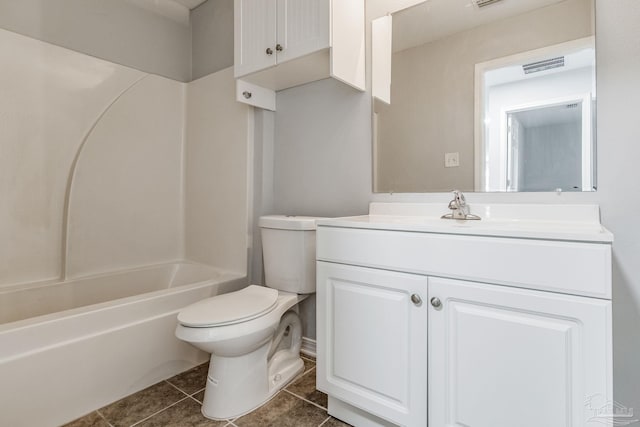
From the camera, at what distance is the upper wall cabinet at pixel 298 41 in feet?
4.99

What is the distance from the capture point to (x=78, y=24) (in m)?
2.11

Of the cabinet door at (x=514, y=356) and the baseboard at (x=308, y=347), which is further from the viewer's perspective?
the baseboard at (x=308, y=347)

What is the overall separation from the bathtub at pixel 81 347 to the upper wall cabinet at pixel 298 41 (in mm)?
1315

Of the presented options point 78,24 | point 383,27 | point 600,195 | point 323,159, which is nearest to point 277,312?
point 323,159

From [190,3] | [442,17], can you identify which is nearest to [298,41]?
[442,17]

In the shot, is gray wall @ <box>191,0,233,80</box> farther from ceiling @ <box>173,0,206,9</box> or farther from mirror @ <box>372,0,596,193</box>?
mirror @ <box>372,0,596,193</box>

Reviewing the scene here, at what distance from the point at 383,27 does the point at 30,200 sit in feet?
7.45

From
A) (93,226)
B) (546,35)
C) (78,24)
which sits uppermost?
(78,24)

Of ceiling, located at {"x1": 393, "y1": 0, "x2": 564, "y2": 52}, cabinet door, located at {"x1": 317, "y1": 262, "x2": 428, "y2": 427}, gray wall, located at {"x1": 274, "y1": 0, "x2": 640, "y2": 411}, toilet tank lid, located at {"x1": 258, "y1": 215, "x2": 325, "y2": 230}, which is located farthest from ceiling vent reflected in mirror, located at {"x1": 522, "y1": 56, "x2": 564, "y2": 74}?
toilet tank lid, located at {"x1": 258, "y1": 215, "x2": 325, "y2": 230}

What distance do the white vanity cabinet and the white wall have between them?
103cm

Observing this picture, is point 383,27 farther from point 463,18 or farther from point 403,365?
point 403,365

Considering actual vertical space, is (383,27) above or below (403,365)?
above

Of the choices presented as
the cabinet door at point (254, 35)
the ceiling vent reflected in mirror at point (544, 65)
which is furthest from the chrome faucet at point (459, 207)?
the cabinet door at point (254, 35)

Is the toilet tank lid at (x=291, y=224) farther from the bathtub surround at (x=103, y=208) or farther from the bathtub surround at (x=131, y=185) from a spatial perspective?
the bathtub surround at (x=131, y=185)
